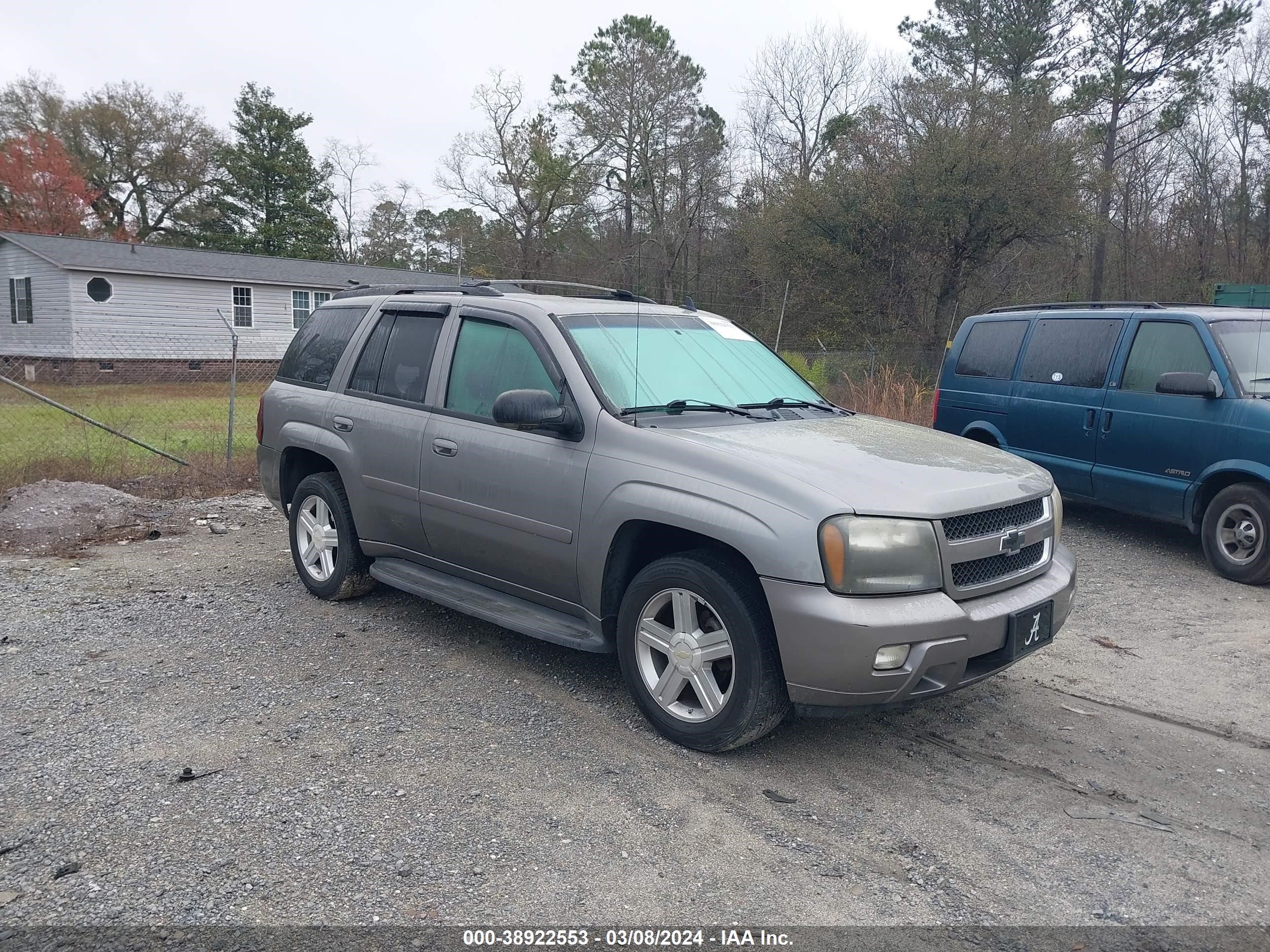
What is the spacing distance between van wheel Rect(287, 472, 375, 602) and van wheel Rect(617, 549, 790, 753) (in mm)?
2297

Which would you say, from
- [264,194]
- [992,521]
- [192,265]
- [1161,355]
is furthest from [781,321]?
[264,194]

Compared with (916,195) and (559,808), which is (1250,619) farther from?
(916,195)

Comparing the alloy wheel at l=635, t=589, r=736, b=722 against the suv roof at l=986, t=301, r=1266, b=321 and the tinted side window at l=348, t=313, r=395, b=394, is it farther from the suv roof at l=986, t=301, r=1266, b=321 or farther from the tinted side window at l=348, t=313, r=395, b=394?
the suv roof at l=986, t=301, r=1266, b=321

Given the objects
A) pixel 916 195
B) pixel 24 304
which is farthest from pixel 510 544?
pixel 24 304

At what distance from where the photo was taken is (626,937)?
2787 mm

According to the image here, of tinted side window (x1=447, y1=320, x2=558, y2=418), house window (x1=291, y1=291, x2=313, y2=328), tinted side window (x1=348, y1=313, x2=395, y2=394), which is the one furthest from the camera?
house window (x1=291, y1=291, x2=313, y2=328)

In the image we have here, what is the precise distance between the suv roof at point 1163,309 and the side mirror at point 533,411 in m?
5.57

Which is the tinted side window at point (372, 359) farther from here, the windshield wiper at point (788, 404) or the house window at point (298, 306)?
the house window at point (298, 306)

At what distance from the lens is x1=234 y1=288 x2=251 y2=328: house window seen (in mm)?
31016

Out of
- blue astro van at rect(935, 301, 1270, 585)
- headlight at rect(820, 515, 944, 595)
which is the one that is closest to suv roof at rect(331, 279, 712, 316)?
headlight at rect(820, 515, 944, 595)

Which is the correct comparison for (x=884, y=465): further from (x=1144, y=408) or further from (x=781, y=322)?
(x=781, y=322)

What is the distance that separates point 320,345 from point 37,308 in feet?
91.4

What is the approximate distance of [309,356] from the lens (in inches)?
246

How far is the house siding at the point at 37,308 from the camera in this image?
27.7 meters
